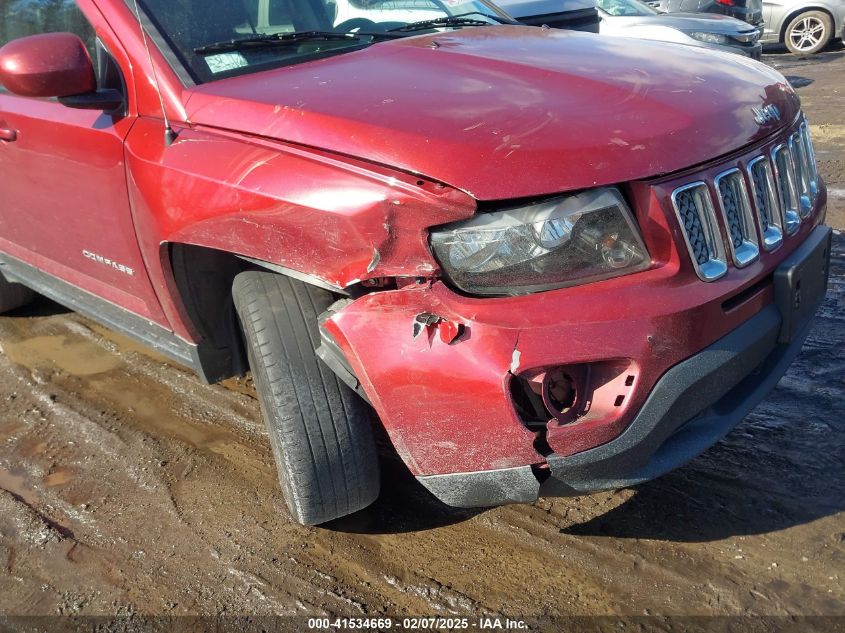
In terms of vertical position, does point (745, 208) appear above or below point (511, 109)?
below

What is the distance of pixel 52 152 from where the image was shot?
2994mm

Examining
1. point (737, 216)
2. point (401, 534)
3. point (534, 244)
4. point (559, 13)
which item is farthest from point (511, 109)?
point (559, 13)

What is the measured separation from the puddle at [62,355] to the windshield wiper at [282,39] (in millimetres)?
1962

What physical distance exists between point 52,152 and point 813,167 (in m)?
2.66

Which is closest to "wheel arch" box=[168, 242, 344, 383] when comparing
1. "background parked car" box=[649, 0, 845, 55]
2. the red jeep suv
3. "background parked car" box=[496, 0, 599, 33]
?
the red jeep suv

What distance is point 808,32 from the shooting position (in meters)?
13.2

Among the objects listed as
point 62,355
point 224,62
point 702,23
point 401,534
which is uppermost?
point 224,62

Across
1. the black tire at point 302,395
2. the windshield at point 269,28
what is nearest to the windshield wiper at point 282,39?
the windshield at point 269,28

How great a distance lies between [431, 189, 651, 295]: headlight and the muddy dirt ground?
961mm

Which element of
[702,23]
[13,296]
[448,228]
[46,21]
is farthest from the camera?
[702,23]

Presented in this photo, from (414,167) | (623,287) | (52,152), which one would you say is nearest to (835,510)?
(623,287)

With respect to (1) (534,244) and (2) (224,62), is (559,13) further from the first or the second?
(1) (534,244)

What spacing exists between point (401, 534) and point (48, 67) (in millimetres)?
1829

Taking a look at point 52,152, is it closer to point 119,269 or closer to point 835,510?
point 119,269
